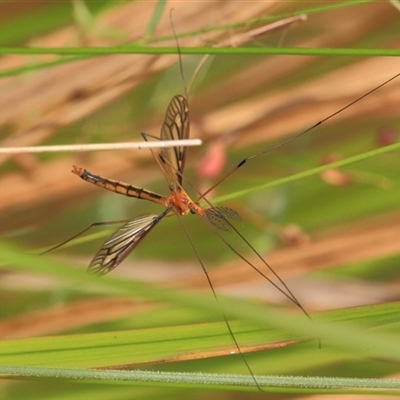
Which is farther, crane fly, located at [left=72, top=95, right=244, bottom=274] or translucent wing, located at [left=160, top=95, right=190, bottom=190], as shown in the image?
translucent wing, located at [left=160, top=95, right=190, bottom=190]

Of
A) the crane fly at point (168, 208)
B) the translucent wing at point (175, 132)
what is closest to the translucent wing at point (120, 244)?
the crane fly at point (168, 208)

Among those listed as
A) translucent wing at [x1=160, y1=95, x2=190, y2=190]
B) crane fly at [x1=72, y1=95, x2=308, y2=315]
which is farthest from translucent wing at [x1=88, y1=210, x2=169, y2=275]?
translucent wing at [x1=160, y1=95, x2=190, y2=190]

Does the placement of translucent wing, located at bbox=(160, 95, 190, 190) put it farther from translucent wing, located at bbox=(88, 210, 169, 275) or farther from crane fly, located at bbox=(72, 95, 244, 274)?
translucent wing, located at bbox=(88, 210, 169, 275)

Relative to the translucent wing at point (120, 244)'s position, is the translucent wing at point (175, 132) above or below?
above

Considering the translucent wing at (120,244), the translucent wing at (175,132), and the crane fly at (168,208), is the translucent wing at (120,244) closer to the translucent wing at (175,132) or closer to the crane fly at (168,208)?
the crane fly at (168,208)

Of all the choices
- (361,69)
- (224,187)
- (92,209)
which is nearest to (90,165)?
(92,209)

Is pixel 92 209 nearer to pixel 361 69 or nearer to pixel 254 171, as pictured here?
pixel 254 171

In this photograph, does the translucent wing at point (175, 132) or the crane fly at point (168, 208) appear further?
the translucent wing at point (175, 132)
